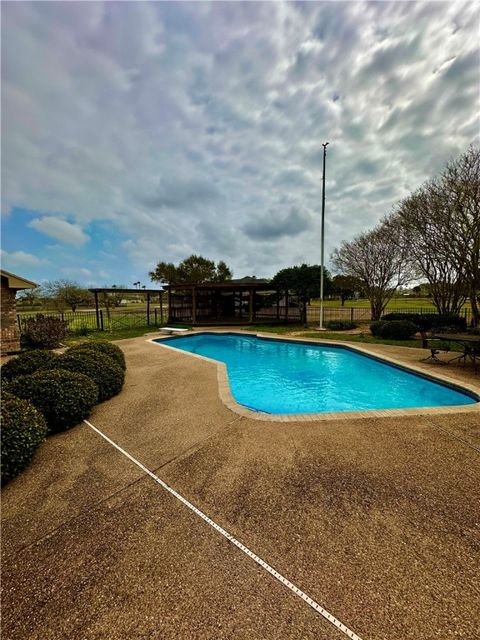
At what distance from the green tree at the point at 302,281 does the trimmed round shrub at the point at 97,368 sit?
13.4 m

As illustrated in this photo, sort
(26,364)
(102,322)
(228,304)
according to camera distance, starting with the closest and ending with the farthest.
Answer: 1. (26,364)
2. (102,322)
3. (228,304)

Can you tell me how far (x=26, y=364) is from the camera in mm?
5336

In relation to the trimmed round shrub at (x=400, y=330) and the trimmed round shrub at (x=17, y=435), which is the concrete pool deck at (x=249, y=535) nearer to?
the trimmed round shrub at (x=17, y=435)

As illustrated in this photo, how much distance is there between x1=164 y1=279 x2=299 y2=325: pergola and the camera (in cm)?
1850

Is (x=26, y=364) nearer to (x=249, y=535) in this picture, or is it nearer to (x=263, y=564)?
(x=249, y=535)

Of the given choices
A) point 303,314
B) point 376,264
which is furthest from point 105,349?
point 376,264

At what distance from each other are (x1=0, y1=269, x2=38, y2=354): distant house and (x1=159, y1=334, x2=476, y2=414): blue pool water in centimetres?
726

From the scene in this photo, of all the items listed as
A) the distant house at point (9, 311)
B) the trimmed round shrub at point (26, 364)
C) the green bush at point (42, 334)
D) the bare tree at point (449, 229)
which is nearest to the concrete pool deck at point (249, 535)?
the trimmed round shrub at point (26, 364)

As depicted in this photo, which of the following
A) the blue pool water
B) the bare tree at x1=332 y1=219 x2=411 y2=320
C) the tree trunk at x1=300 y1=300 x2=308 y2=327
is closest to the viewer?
the blue pool water

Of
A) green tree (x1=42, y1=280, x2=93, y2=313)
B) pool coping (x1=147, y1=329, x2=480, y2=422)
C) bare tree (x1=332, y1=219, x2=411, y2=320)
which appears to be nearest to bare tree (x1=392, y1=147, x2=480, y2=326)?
bare tree (x1=332, y1=219, x2=411, y2=320)

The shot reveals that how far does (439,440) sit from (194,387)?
4527 mm

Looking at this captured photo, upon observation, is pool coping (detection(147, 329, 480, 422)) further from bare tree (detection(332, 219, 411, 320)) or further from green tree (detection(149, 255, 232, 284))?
green tree (detection(149, 255, 232, 284))

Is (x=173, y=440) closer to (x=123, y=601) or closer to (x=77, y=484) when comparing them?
(x=77, y=484)

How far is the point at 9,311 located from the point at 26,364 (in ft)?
18.9
